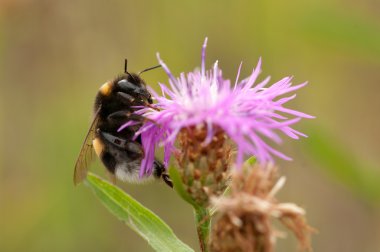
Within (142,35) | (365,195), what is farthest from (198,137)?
(142,35)

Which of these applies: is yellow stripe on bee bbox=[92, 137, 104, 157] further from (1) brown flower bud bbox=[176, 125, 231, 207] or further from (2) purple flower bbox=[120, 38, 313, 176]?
(1) brown flower bud bbox=[176, 125, 231, 207]

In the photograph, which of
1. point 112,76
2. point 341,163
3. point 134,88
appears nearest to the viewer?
point 134,88

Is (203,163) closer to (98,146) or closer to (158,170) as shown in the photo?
(158,170)

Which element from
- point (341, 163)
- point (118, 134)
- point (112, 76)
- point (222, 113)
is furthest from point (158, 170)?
point (112, 76)

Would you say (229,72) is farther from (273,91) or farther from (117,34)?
(273,91)

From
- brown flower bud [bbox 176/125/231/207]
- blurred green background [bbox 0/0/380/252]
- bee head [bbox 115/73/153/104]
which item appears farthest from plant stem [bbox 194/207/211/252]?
blurred green background [bbox 0/0/380/252]

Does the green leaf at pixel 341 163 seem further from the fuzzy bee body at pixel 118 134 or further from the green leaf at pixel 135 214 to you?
the green leaf at pixel 135 214

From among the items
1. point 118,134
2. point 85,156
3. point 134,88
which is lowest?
point 85,156
